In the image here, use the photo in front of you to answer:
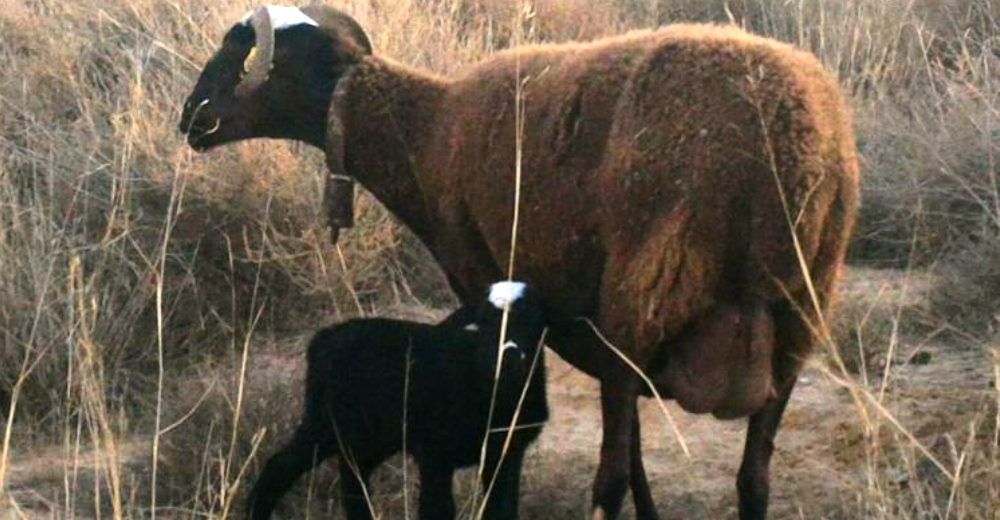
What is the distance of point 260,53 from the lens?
6871 mm

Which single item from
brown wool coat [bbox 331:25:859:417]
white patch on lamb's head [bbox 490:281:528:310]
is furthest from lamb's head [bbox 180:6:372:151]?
white patch on lamb's head [bbox 490:281:528:310]

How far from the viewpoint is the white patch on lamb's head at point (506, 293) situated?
19.6 ft

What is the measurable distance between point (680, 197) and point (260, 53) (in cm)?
210

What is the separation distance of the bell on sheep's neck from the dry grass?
694mm

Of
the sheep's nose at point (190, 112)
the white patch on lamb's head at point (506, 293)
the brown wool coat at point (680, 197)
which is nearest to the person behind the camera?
the brown wool coat at point (680, 197)

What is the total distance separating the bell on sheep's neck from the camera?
682 cm

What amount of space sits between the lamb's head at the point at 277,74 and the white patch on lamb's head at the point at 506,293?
1.29 metres

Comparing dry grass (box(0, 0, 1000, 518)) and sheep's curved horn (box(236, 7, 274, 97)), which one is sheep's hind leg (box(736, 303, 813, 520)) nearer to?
dry grass (box(0, 0, 1000, 518))

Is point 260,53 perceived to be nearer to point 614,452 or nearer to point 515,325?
point 515,325

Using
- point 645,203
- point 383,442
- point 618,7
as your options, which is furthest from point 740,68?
point 618,7

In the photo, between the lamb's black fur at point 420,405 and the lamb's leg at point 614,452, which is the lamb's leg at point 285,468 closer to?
→ the lamb's black fur at point 420,405

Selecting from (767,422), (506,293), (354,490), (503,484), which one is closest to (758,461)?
(767,422)

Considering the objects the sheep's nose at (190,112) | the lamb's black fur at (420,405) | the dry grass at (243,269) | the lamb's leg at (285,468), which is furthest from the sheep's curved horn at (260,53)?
the lamb's leg at (285,468)

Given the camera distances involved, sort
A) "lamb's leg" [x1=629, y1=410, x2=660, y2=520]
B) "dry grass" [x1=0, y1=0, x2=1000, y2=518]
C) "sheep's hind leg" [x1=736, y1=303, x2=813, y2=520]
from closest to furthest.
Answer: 1. "sheep's hind leg" [x1=736, y1=303, x2=813, y2=520]
2. "lamb's leg" [x1=629, y1=410, x2=660, y2=520]
3. "dry grass" [x1=0, y1=0, x2=1000, y2=518]
